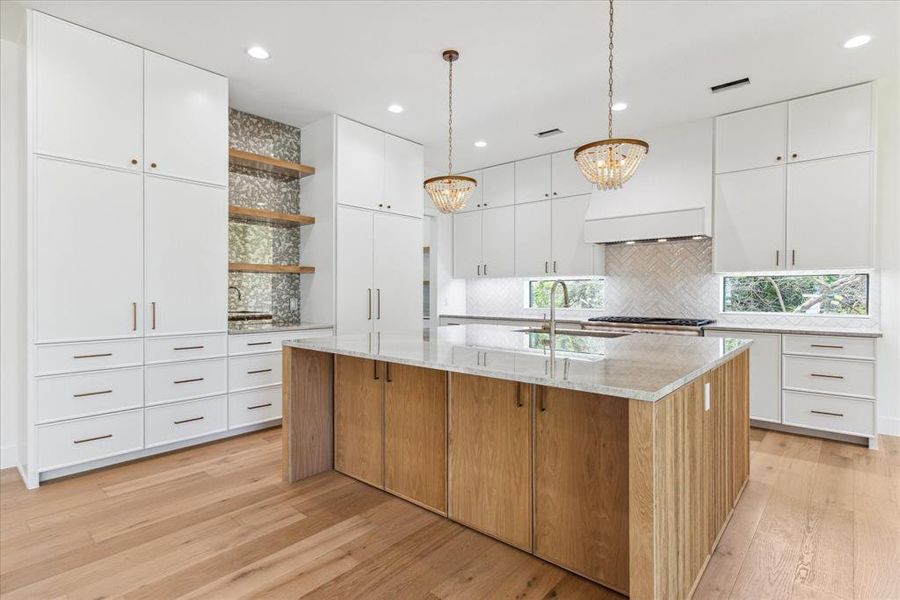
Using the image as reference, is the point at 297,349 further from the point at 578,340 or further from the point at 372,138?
the point at 372,138

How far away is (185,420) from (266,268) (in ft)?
4.53

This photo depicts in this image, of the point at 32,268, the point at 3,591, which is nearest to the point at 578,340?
the point at 3,591

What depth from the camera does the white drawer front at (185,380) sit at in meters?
3.10

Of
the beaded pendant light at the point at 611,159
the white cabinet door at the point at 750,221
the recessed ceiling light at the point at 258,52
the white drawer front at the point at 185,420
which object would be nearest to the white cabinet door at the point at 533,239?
the white cabinet door at the point at 750,221

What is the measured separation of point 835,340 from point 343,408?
12.2 ft

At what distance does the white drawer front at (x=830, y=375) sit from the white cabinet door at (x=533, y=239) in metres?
2.48

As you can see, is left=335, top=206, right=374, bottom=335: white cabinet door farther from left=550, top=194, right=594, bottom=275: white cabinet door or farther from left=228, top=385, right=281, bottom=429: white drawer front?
left=550, top=194, right=594, bottom=275: white cabinet door

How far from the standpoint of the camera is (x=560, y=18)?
2.72 meters

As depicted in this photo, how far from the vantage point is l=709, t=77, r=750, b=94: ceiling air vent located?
3487 millimetres

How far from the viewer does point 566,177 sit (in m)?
5.15

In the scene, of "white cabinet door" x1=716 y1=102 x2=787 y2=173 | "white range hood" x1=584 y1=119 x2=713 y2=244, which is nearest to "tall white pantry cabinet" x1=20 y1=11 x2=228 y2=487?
"white range hood" x1=584 y1=119 x2=713 y2=244

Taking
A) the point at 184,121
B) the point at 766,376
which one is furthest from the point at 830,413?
the point at 184,121

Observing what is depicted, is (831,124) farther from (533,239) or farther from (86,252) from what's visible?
(86,252)

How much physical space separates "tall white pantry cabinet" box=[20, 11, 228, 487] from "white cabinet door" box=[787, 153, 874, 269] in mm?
4664
